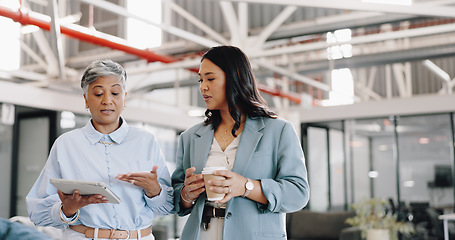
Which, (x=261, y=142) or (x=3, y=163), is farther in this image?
(x=3, y=163)

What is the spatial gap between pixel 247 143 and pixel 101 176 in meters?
0.62

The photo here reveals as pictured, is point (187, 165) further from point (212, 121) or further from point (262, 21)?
point (262, 21)

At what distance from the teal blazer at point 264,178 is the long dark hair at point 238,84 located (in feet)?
0.18

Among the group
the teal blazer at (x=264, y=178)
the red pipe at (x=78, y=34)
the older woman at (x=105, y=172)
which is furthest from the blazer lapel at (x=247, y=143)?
the red pipe at (x=78, y=34)

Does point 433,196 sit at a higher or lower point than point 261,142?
lower

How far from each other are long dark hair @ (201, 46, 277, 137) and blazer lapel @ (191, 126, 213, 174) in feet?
0.38

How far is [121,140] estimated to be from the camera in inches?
86.4

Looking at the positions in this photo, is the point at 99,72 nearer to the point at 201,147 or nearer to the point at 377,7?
the point at 201,147

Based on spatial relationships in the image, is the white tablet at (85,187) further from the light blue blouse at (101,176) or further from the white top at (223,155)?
the white top at (223,155)

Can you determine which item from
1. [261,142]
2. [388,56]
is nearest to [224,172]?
[261,142]

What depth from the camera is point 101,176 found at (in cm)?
210

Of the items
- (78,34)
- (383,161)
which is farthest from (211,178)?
(383,161)

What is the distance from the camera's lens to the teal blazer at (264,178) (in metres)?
1.97

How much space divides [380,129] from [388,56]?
188 cm
